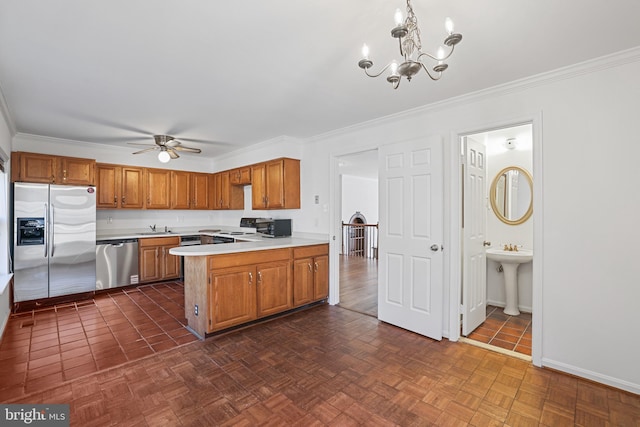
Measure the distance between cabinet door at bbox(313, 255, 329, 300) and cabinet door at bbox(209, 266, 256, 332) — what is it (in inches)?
38.6

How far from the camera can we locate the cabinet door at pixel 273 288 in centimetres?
345

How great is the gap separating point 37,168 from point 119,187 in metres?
1.10

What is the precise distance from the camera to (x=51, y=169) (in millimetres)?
4336

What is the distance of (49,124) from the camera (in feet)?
12.6

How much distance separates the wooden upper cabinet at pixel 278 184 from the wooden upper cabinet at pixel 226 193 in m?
1.16

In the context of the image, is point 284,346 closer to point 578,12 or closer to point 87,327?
point 87,327

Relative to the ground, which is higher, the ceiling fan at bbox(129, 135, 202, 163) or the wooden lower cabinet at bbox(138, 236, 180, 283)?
the ceiling fan at bbox(129, 135, 202, 163)

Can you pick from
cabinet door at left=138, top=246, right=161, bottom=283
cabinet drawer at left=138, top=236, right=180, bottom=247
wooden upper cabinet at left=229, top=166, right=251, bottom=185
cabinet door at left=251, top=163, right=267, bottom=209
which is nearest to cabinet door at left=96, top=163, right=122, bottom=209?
cabinet drawer at left=138, top=236, right=180, bottom=247

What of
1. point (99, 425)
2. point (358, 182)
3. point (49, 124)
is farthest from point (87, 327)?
point (358, 182)

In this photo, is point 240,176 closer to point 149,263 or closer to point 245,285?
point 149,263

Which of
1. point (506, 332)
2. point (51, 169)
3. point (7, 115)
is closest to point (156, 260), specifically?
point (51, 169)

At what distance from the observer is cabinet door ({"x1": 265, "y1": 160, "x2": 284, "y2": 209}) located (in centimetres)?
450

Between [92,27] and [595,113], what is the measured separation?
12.0ft

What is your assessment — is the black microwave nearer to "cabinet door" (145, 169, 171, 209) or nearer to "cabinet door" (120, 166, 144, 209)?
"cabinet door" (145, 169, 171, 209)
